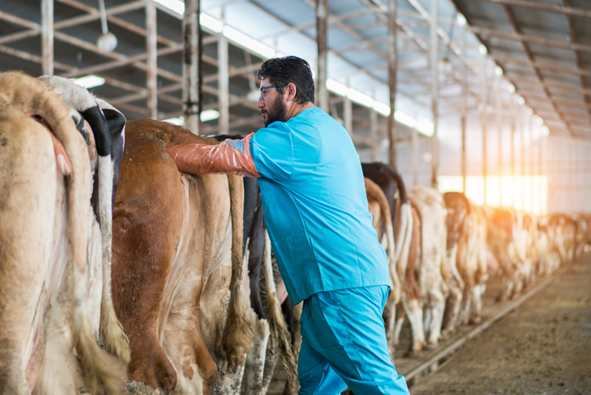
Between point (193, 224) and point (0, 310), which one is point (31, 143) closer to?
point (0, 310)

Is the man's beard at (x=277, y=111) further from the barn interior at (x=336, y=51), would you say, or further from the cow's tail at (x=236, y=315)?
the barn interior at (x=336, y=51)

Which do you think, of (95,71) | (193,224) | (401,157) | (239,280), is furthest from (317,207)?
(401,157)

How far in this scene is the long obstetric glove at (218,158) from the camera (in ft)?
8.70

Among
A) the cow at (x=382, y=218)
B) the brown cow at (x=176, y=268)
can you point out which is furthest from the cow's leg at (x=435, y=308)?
the brown cow at (x=176, y=268)

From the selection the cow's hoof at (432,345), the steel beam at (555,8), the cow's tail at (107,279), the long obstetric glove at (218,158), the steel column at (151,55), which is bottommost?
the cow's hoof at (432,345)

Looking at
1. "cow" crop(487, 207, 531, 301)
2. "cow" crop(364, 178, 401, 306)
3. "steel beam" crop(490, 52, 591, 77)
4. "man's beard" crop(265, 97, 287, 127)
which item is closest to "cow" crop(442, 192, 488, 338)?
"cow" crop(364, 178, 401, 306)

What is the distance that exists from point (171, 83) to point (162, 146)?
21.0 meters

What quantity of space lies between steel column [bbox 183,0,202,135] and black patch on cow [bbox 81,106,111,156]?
2.80 metres

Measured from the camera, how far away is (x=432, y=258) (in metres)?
7.91

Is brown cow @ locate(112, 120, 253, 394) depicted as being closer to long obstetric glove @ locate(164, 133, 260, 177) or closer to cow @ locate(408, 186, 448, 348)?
long obstetric glove @ locate(164, 133, 260, 177)

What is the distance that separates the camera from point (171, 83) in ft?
75.9

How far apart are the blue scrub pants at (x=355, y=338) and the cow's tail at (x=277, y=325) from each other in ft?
4.50

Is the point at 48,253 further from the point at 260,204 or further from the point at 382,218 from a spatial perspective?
the point at 382,218

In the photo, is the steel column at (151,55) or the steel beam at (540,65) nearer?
the steel column at (151,55)
